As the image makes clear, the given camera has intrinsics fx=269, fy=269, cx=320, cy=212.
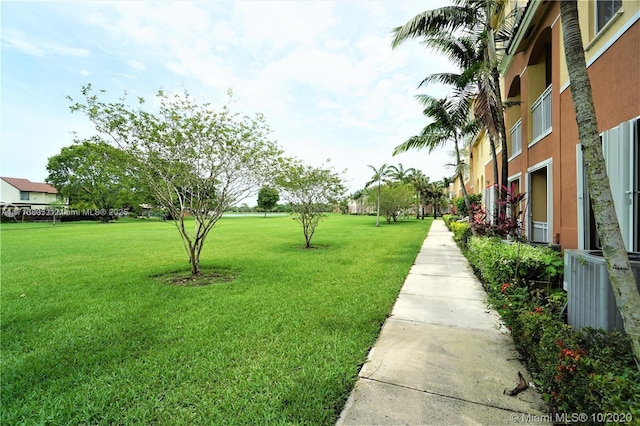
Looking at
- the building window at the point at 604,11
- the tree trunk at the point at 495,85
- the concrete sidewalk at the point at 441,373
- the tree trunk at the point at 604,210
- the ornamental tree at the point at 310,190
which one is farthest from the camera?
the ornamental tree at the point at 310,190

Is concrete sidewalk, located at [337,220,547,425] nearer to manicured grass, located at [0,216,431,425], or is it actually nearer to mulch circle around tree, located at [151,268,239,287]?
manicured grass, located at [0,216,431,425]

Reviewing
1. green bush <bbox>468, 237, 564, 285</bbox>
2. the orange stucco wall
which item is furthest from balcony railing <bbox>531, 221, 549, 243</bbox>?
green bush <bbox>468, 237, 564, 285</bbox>

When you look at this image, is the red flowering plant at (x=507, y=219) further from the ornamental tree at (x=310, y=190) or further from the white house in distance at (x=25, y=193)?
the white house in distance at (x=25, y=193)

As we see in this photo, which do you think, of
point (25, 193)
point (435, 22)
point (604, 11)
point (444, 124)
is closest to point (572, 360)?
point (604, 11)

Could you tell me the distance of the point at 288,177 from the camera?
35.2 ft

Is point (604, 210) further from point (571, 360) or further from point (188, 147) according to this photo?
point (188, 147)

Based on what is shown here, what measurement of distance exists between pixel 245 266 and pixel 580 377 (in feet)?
26.3

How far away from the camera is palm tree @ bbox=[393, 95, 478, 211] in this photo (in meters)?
11.4

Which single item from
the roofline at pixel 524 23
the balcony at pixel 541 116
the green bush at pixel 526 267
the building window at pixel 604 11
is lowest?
the green bush at pixel 526 267

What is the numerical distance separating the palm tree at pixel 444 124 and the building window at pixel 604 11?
611 cm

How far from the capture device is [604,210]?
1752mm

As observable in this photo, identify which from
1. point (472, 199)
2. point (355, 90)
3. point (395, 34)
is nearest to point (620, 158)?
point (395, 34)

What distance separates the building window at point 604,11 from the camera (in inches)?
171

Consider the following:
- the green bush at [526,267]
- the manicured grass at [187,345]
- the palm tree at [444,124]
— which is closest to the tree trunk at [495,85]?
the palm tree at [444,124]
